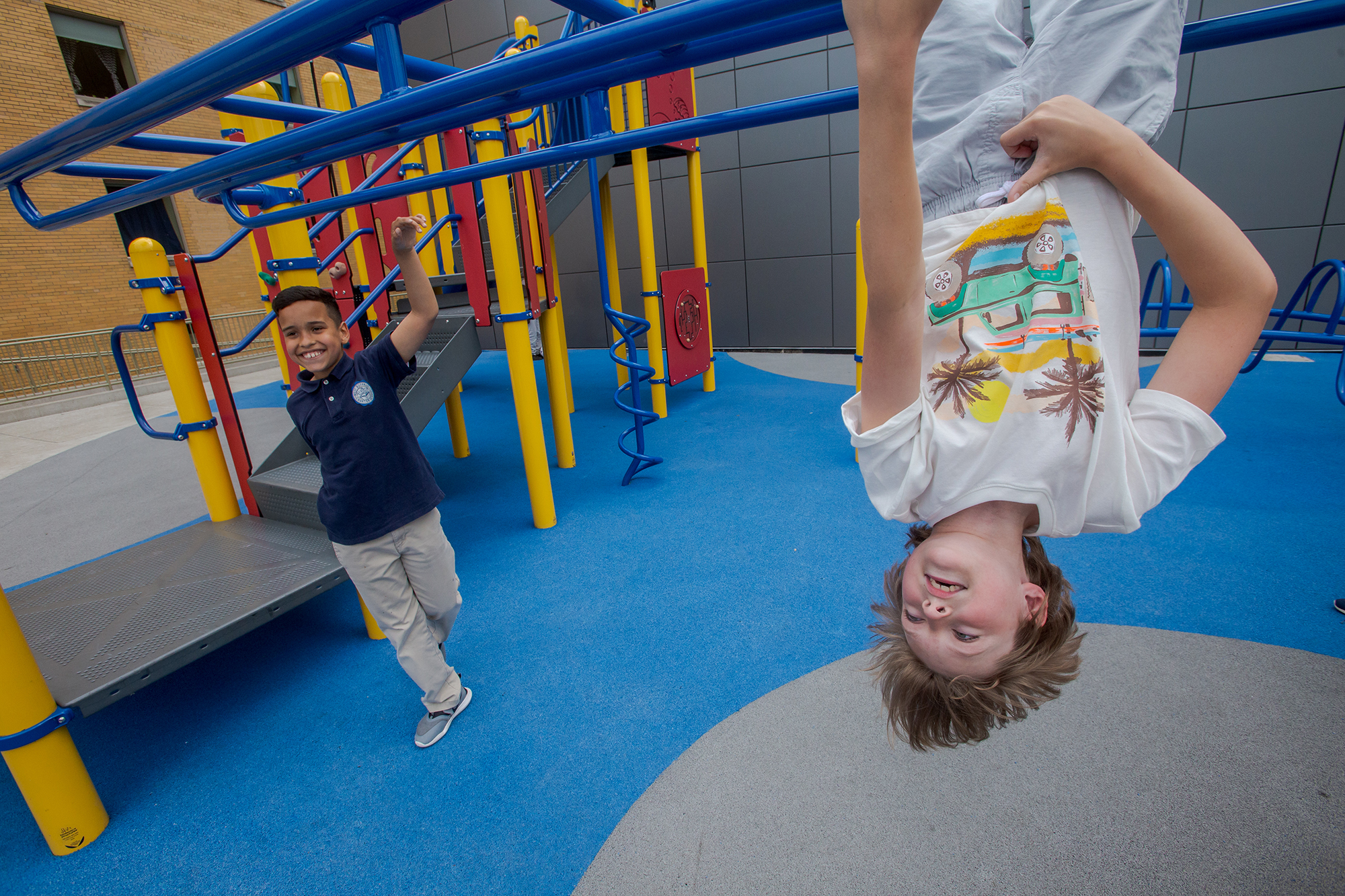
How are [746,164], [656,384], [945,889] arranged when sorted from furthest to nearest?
[746,164] < [656,384] < [945,889]

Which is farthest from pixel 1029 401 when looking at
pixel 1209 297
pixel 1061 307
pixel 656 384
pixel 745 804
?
pixel 656 384

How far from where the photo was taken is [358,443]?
196cm

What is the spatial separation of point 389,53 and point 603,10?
0.39m

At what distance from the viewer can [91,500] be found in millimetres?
4754

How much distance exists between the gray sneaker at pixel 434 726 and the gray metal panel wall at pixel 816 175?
642 cm

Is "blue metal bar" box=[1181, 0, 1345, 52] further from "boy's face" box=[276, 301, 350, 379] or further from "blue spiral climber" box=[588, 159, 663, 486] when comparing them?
"blue spiral climber" box=[588, 159, 663, 486]

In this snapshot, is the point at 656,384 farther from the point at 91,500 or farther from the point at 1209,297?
the point at 1209,297

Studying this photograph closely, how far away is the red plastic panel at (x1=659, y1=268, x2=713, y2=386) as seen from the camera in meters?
5.11

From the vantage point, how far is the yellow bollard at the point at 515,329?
128 inches

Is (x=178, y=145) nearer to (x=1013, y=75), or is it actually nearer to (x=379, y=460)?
(x=379, y=460)

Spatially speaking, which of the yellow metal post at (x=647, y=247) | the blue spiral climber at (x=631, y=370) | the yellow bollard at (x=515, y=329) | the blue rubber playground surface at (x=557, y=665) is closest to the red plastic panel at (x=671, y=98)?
the yellow metal post at (x=647, y=247)

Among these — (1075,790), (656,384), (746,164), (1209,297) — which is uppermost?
(746,164)

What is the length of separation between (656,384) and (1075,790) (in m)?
4.53

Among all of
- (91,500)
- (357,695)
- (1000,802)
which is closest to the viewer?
(1000,802)
